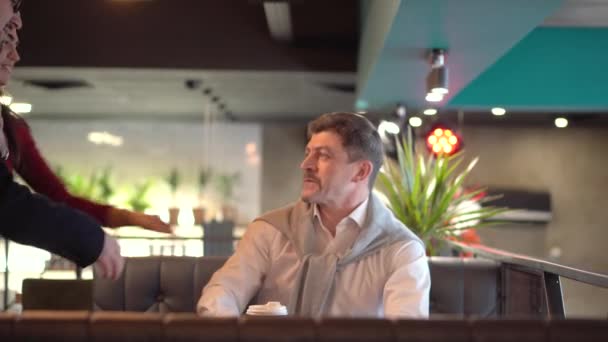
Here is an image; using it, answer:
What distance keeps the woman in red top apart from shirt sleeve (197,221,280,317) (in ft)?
1.15

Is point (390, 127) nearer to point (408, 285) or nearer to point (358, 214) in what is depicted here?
point (358, 214)

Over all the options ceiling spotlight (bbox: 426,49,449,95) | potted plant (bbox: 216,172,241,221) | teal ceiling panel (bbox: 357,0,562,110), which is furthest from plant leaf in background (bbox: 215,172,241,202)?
ceiling spotlight (bbox: 426,49,449,95)

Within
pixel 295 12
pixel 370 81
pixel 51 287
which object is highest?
pixel 295 12

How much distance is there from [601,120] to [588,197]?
1.22m

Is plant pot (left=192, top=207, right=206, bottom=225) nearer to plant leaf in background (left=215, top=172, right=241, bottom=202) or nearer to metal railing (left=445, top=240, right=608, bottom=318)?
plant leaf in background (left=215, top=172, right=241, bottom=202)

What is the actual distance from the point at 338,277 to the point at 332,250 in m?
0.08

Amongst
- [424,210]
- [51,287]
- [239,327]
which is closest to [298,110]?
[424,210]

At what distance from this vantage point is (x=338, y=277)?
2129mm

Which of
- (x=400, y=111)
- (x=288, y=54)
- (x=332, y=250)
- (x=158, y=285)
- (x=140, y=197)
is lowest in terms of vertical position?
(x=158, y=285)

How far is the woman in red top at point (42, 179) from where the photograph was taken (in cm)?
171

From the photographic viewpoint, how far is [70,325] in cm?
87

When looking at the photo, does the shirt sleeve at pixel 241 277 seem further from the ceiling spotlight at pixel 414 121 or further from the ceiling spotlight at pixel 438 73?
the ceiling spotlight at pixel 414 121

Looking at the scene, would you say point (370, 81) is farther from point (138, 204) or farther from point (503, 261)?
point (138, 204)

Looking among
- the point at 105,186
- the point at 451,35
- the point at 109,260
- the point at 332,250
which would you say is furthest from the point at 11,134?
the point at 105,186
